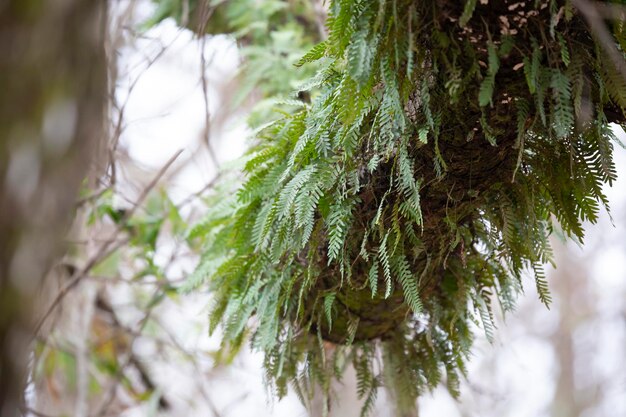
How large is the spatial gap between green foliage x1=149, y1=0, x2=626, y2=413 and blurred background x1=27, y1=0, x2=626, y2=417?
0.17 metres

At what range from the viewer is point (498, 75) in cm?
117

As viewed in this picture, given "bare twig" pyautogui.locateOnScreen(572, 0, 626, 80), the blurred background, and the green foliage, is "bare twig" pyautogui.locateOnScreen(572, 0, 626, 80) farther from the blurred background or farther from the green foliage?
the blurred background

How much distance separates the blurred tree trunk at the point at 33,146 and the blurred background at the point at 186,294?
0.69 meters

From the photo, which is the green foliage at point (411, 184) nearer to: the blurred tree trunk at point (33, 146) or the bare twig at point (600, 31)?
the bare twig at point (600, 31)

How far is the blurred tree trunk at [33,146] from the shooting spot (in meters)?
0.63

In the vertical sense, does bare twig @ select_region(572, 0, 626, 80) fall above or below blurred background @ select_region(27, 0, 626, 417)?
below

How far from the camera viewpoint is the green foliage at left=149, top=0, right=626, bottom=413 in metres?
1.14

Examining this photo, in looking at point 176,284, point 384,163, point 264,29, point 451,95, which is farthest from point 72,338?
point 451,95

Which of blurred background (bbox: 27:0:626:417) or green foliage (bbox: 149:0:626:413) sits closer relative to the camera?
green foliage (bbox: 149:0:626:413)

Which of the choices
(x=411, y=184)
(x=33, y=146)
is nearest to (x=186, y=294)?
(x=411, y=184)

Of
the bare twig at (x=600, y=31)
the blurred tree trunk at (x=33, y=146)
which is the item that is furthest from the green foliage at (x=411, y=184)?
the blurred tree trunk at (x=33, y=146)

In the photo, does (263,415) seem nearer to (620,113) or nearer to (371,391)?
(371,391)

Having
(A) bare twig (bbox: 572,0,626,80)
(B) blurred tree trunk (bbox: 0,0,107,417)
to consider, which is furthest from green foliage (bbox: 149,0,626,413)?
(B) blurred tree trunk (bbox: 0,0,107,417)

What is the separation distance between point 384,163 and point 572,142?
15.4 inches
